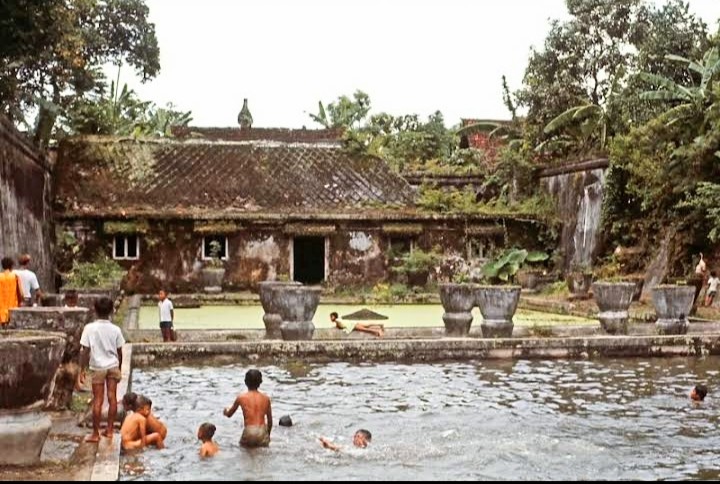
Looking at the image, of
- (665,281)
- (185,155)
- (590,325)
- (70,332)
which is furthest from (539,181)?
(70,332)

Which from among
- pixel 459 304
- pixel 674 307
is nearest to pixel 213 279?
pixel 459 304

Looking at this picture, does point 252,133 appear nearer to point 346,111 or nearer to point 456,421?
point 346,111

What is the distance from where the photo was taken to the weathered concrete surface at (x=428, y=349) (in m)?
14.4

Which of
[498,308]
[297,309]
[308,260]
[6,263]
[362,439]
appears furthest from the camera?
[308,260]

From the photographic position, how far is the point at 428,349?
14844 millimetres

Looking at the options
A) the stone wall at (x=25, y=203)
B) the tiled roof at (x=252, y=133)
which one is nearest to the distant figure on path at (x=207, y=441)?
the stone wall at (x=25, y=203)

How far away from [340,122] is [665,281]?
84.8 feet

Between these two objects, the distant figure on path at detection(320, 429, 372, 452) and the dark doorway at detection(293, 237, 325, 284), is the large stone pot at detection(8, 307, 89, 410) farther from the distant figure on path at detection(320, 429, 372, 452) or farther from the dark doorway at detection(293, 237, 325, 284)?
the dark doorway at detection(293, 237, 325, 284)

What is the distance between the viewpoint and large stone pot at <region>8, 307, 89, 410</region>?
358 inches

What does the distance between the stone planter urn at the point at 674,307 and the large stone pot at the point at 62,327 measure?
10.7m

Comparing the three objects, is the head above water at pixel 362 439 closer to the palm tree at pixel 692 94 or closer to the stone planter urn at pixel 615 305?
the stone planter urn at pixel 615 305

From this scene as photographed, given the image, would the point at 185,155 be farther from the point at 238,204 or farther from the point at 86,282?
the point at 86,282

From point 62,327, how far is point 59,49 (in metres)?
13.6

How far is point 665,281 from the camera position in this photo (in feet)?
76.9
